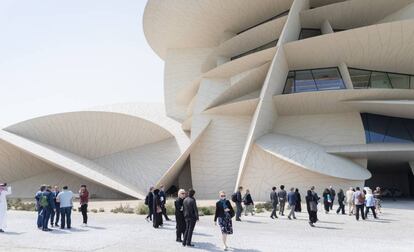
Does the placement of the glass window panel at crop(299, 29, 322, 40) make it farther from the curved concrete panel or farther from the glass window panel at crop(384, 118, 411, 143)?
the curved concrete panel

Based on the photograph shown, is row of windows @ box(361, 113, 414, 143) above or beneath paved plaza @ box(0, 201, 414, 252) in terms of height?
above

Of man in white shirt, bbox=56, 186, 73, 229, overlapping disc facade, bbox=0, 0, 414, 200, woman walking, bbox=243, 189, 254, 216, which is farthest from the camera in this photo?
overlapping disc facade, bbox=0, 0, 414, 200

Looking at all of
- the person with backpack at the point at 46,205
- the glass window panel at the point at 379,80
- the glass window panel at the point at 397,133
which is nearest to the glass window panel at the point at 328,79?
the glass window panel at the point at 379,80

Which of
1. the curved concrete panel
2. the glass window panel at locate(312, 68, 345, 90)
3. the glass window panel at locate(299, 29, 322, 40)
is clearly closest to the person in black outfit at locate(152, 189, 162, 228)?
the curved concrete panel

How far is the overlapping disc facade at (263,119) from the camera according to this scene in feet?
77.3

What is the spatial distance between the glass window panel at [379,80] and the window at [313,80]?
8.45ft

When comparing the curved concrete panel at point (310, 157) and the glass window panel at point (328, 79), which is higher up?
the glass window panel at point (328, 79)

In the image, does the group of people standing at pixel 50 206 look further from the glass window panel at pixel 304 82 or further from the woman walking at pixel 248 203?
the glass window panel at pixel 304 82

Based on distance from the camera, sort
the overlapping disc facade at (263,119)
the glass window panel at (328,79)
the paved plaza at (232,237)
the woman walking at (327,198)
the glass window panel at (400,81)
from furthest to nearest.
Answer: the glass window panel at (400,81), the glass window panel at (328,79), the overlapping disc facade at (263,119), the woman walking at (327,198), the paved plaza at (232,237)

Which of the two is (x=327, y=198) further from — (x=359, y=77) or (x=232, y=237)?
(x=359, y=77)

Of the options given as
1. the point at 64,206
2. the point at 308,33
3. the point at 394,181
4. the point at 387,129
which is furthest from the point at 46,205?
the point at 394,181

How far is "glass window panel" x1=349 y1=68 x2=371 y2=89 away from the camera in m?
26.0

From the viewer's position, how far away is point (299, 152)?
23.3m

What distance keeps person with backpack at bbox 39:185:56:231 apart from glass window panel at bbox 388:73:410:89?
78.9ft
